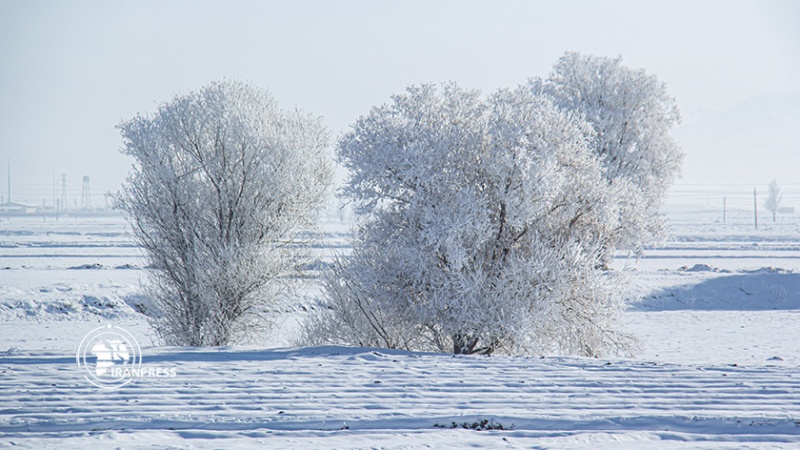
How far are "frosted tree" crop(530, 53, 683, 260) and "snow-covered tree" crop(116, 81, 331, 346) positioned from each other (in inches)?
560

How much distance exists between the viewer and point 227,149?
16.8 metres

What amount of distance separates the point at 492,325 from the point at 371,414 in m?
5.98

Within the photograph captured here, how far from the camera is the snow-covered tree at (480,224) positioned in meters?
13.6

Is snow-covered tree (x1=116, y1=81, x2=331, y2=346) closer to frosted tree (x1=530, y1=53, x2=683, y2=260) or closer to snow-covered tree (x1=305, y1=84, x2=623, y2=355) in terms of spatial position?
snow-covered tree (x1=305, y1=84, x2=623, y2=355)

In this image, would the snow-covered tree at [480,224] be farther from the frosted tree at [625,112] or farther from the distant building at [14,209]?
the distant building at [14,209]

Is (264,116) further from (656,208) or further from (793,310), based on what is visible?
(793,310)

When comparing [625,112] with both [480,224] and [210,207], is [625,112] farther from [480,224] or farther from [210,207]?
[210,207]

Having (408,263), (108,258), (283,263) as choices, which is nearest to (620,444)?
(408,263)

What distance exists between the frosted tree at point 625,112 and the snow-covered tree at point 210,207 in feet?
46.6

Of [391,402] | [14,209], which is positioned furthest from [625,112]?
[14,209]

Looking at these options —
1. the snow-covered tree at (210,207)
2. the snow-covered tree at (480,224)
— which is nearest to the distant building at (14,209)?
the snow-covered tree at (210,207)

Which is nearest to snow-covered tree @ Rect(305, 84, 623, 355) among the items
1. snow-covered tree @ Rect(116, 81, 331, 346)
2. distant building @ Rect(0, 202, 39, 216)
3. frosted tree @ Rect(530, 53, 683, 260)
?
snow-covered tree @ Rect(116, 81, 331, 346)

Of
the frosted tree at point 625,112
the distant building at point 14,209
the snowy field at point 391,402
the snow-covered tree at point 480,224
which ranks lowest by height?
the snowy field at point 391,402

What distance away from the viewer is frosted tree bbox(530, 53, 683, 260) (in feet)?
89.8
